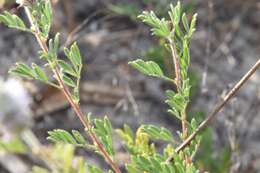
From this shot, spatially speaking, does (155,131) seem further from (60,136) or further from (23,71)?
(23,71)

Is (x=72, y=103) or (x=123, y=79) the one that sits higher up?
(x=72, y=103)

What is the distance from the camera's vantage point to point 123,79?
11.0ft

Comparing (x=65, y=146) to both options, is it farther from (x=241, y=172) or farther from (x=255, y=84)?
(x=255, y=84)

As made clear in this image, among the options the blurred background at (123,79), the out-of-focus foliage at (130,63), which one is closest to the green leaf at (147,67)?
the out-of-focus foliage at (130,63)

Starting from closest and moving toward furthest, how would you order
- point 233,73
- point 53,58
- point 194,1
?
point 53,58
point 194,1
point 233,73

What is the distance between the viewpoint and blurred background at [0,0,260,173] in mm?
2777

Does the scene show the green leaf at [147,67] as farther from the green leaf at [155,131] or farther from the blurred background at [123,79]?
the blurred background at [123,79]

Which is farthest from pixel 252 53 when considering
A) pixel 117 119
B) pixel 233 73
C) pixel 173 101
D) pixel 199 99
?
pixel 173 101

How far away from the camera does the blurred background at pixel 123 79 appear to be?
278cm

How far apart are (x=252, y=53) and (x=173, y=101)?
2394mm

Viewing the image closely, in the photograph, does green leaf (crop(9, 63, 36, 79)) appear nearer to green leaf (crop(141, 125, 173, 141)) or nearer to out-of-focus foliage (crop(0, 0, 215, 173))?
out-of-focus foliage (crop(0, 0, 215, 173))

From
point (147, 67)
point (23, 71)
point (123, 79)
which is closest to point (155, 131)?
point (147, 67)

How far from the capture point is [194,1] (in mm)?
2881

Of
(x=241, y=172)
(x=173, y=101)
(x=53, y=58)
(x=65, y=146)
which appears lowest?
(x=241, y=172)
